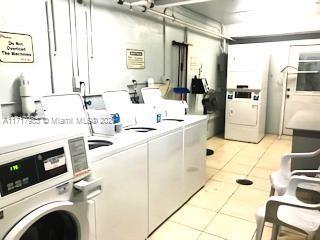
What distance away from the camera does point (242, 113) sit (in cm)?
541

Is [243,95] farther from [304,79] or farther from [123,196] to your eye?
[123,196]

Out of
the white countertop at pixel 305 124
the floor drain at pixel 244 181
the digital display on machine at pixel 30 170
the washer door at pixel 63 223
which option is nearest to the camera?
the digital display on machine at pixel 30 170

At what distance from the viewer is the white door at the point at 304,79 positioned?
5.41 metres

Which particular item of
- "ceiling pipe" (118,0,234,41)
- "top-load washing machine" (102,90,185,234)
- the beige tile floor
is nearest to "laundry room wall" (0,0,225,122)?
"ceiling pipe" (118,0,234,41)

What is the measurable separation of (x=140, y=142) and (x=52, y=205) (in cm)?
95

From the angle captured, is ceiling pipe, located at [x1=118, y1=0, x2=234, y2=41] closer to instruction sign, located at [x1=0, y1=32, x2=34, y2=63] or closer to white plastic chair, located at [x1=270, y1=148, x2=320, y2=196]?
instruction sign, located at [x1=0, y1=32, x2=34, y2=63]

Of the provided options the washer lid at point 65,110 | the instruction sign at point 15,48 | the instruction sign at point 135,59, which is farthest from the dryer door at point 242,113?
the instruction sign at point 15,48

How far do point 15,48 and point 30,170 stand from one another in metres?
→ 1.35

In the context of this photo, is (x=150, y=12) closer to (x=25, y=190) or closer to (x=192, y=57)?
(x=192, y=57)

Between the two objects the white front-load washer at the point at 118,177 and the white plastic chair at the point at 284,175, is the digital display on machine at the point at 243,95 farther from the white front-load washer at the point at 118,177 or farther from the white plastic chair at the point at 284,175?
the white front-load washer at the point at 118,177

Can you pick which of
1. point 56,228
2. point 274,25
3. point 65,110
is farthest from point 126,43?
point 274,25

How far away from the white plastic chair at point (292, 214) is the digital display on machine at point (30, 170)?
1313 millimetres

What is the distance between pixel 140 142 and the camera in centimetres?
207

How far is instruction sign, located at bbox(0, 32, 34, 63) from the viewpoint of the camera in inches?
79.0
